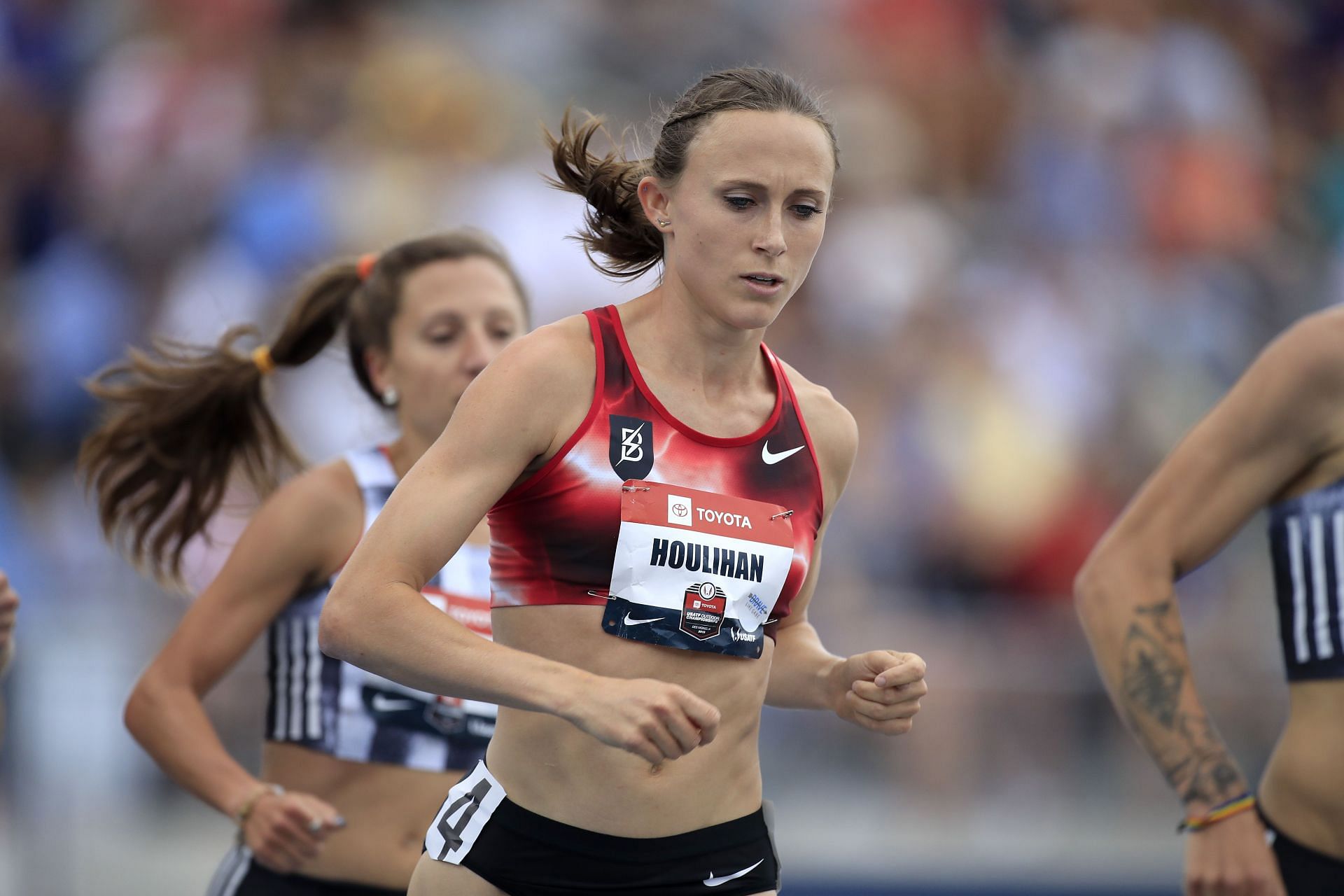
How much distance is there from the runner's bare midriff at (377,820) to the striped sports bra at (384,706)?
3 centimetres

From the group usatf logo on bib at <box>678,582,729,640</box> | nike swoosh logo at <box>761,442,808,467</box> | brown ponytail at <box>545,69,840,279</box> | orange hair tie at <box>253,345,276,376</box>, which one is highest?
orange hair tie at <box>253,345,276,376</box>

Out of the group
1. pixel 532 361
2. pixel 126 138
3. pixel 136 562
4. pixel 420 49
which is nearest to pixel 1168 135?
pixel 420 49

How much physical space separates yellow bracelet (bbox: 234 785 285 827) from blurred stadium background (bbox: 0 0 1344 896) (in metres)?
2.40

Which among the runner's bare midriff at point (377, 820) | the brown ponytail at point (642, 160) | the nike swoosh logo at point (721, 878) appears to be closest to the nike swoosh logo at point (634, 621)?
the nike swoosh logo at point (721, 878)

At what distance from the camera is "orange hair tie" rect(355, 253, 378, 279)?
4512mm

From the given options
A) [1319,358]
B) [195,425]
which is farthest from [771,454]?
[195,425]

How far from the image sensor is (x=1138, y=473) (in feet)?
27.1

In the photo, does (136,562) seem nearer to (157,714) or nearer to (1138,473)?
(157,714)

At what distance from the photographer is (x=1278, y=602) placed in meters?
3.56

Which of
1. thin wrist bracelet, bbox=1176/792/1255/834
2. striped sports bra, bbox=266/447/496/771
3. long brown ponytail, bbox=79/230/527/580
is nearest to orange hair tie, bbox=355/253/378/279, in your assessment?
long brown ponytail, bbox=79/230/527/580

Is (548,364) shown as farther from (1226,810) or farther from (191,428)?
(191,428)

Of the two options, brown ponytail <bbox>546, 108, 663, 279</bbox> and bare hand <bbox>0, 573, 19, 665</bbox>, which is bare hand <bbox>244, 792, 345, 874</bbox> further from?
brown ponytail <bbox>546, 108, 663, 279</bbox>

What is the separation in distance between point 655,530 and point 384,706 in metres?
1.31

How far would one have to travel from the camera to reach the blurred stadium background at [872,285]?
6.58m
